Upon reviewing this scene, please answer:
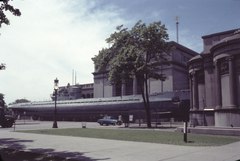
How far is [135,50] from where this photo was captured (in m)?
44.0

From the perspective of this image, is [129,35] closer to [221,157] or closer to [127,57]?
[127,57]

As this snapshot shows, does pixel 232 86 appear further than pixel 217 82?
No

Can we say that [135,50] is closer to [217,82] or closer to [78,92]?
[217,82]

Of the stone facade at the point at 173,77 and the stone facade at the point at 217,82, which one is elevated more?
the stone facade at the point at 173,77

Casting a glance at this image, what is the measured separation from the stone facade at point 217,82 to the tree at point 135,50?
5.54 metres

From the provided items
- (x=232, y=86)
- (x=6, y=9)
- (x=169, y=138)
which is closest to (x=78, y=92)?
(x=232, y=86)

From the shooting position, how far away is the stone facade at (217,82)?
3231 cm

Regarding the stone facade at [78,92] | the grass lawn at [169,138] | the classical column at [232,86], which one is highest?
the stone facade at [78,92]

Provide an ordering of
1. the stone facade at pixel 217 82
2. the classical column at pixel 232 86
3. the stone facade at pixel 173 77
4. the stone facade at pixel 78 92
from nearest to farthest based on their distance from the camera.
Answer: the classical column at pixel 232 86, the stone facade at pixel 217 82, the stone facade at pixel 173 77, the stone facade at pixel 78 92

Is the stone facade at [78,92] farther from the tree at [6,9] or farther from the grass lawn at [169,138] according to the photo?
the tree at [6,9]

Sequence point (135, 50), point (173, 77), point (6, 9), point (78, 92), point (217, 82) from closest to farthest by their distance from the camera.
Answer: point (6, 9), point (217, 82), point (135, 50), point (173, 77), point (78, 92)

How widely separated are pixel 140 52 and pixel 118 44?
4.10 m

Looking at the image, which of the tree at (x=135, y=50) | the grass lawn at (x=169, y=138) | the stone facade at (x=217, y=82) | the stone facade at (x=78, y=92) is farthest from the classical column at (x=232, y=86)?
the stone facade at (x=78, y=92)

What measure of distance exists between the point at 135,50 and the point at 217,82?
519 inches
